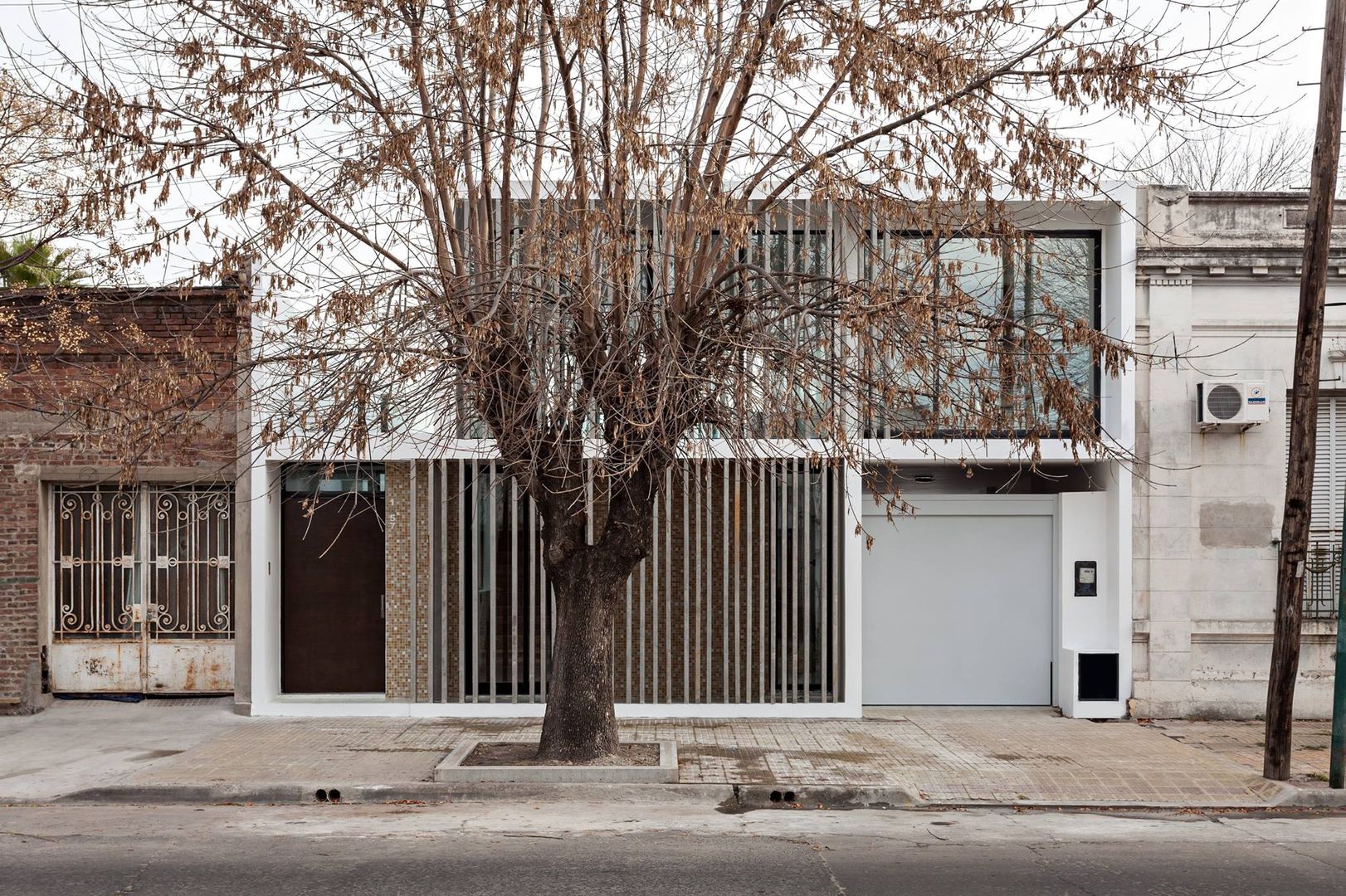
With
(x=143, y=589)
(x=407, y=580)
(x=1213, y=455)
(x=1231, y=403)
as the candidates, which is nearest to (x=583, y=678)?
(x=407, y=580)

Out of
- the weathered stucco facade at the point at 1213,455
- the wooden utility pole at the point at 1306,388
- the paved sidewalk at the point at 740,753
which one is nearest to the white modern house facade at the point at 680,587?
the weathered stucco facade at the point at 1213,455

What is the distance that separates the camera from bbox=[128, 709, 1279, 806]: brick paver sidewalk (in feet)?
31.2

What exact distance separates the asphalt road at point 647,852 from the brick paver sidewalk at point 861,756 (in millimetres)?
579

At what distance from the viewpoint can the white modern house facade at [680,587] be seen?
12477 millimetres

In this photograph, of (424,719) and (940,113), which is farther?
(424,719)

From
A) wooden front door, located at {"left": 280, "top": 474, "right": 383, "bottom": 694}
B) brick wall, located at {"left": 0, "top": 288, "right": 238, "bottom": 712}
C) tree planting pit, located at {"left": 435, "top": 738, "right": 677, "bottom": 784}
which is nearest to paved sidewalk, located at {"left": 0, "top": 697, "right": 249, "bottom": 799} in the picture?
brick wall, located at {"left": 0, "top": 288, "right": 238, "bottom": 712}

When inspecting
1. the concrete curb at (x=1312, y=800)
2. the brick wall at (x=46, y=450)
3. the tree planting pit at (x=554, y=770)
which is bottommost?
the concrete curb at (x=1312, y=800)

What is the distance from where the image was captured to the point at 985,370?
888 centimetres

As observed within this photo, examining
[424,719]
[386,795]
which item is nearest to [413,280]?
[386,795]

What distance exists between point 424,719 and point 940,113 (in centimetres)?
782

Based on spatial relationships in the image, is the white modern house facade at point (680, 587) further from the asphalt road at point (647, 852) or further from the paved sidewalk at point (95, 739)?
the asphalt road at point (647, 852)

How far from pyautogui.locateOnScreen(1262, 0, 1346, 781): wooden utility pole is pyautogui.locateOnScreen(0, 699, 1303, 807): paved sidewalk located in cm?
69

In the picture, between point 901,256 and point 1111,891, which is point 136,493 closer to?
point 901,256

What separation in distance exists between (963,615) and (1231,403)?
11.9 feet
